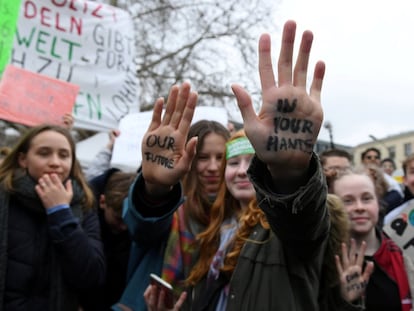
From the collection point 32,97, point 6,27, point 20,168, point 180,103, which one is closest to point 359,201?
point 180,103

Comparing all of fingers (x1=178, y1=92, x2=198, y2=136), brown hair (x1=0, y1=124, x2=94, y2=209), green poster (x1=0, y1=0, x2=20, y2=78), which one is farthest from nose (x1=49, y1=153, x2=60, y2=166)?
green poster (x1=0, y1=0, x2=20, y2=78)

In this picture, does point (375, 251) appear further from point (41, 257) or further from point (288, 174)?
point (41, 257)

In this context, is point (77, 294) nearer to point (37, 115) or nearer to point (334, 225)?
point (334, 225)

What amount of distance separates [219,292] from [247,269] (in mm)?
213

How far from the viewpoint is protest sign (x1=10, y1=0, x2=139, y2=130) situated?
358 centimetres

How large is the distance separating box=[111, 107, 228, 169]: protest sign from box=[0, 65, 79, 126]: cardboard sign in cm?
45

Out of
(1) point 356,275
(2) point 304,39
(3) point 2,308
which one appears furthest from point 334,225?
(3) point 2,308

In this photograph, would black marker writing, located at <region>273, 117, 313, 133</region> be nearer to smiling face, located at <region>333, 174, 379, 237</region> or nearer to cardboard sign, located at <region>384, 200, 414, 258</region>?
smiling face, located at <region>333, 174, 379, 237</region>

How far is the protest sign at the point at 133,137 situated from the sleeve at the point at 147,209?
1.57 m

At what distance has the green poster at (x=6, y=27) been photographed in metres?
2.98

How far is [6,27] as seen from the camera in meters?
3.05

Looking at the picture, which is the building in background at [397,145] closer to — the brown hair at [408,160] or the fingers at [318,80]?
the brown hair at [408,160]

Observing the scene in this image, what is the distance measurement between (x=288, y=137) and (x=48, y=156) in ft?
4.56

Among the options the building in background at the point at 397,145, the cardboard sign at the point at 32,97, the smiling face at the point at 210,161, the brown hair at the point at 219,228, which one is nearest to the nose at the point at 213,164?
the smiling face at the point at 210,161
